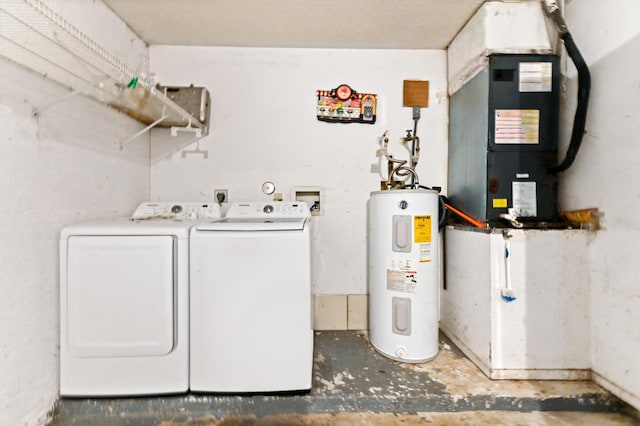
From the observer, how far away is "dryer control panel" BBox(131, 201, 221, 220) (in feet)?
5.48

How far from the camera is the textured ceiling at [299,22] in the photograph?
5.04ft

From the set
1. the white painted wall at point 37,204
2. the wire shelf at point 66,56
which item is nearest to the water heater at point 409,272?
the wire shelf at point 66,56

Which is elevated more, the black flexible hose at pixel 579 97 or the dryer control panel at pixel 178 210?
the black flexible hose at pixel 579 97

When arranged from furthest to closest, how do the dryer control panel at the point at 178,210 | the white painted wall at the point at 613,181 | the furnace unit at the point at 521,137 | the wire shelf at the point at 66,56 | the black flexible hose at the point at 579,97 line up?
the dryer control panel at the point at 178,210 < the furnace unit at the point at 521,137 < the black flexible hose at the point at 579,97 < the white painted wall at the point at 613,181 < the wire shelf at the point at 66,56

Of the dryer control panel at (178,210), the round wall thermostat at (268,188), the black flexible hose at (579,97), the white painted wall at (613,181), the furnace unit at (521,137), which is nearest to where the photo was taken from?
the white painted wall at (613,181)

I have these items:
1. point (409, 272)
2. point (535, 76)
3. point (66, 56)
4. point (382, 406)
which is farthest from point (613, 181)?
point (66, 56)

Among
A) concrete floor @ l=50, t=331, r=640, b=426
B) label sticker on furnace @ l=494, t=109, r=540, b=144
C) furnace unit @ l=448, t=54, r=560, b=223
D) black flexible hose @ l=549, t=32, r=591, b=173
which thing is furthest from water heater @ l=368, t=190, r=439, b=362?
black flexible hose @ l=549, t=32, r=591, b=173

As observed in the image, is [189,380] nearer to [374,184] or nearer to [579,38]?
[374,184]

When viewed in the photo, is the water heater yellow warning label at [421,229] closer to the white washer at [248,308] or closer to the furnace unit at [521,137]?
the furnace unit at [521,137]

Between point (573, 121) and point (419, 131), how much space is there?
84cm

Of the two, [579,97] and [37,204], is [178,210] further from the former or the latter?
[579,97]

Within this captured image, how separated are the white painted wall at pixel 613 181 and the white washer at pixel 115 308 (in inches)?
79.0

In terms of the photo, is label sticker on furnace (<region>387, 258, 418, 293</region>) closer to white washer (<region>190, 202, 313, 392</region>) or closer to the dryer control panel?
white washer (<region>190, 202, 313, 392</region>)

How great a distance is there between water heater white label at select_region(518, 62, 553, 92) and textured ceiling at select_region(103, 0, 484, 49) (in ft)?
1.59
